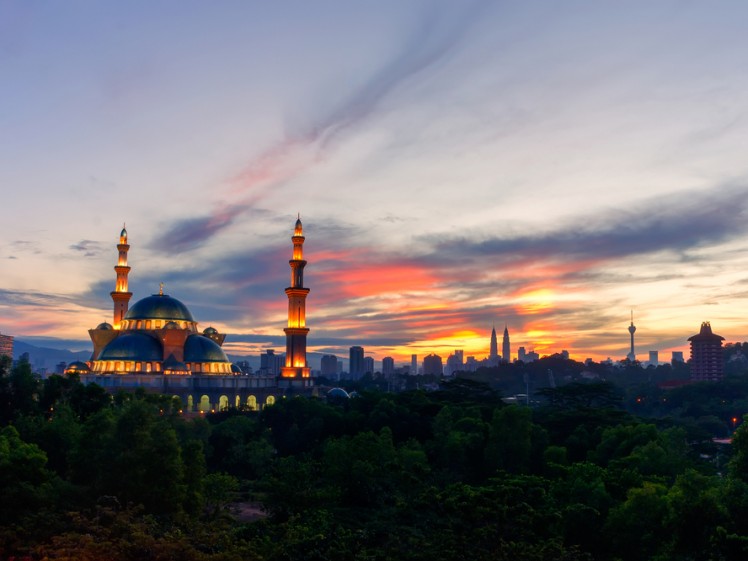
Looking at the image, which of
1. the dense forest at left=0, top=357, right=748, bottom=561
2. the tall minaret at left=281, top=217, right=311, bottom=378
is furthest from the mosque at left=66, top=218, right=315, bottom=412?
the dense forest at left=0, top=357, right=748, bottom=561

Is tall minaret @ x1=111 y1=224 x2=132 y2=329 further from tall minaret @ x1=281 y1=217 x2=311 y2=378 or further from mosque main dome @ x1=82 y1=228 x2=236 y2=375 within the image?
tall minaret @ x1=281 y1=217 x2=311 y2=378

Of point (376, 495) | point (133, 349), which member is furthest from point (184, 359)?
point (376, 495)

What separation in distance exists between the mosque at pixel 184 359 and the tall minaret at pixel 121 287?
846 millimetres

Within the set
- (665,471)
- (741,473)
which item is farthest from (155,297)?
(741,473)

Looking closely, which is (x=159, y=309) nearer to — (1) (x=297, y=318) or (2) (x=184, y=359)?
(2) (x=184, y=359)

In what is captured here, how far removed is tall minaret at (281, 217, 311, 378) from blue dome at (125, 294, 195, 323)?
1736cm

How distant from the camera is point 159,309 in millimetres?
111438

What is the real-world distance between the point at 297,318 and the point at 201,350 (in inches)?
588

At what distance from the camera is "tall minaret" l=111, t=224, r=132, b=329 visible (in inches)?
4587

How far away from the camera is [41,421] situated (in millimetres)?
47375

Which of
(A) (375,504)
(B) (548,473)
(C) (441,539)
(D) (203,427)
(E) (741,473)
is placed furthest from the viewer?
(D) (203,427)

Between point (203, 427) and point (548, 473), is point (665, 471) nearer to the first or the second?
point (548, 473)

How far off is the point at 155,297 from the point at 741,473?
95.9 metres

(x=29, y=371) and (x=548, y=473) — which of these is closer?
(x=548, y=473)
